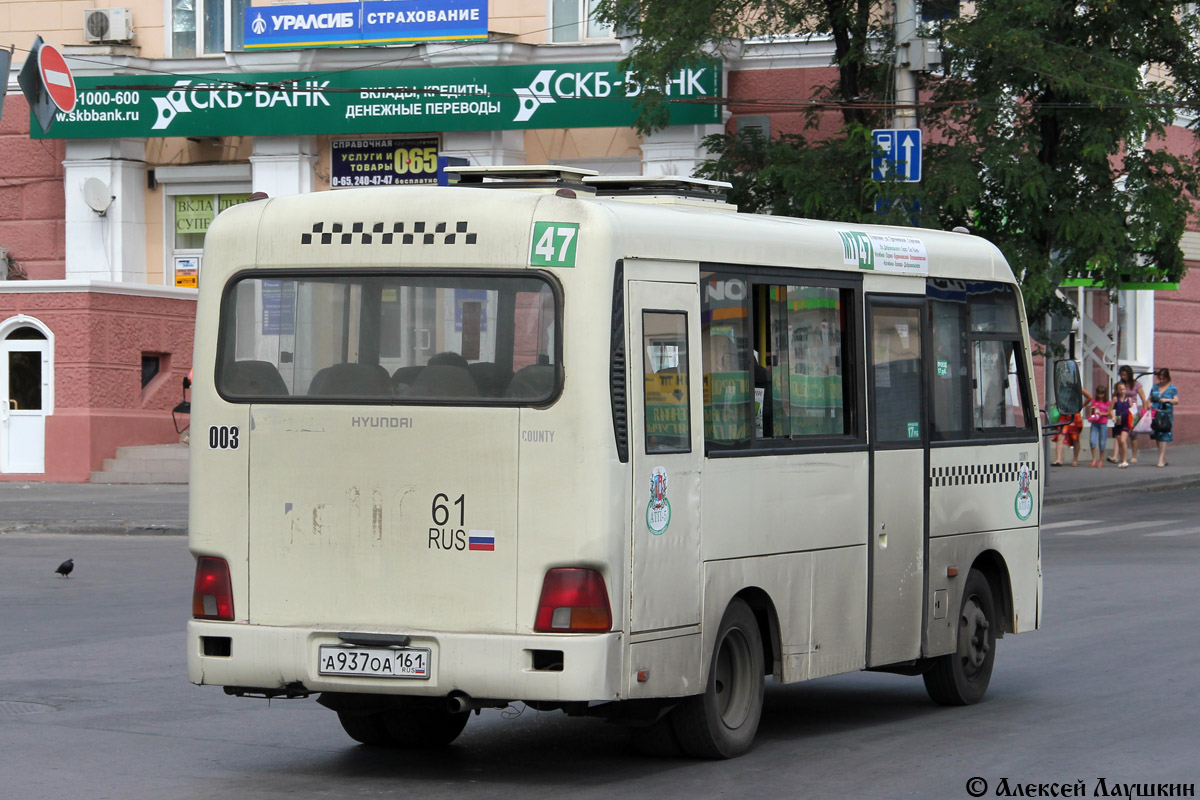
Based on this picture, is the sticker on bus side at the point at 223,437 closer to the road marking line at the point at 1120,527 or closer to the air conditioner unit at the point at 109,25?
the road marking line at the point at 1120,527

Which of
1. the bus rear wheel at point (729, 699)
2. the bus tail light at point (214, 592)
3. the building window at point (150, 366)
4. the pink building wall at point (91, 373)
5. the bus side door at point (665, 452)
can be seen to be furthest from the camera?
the building window at point (150, 366)

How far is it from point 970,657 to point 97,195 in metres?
24.7

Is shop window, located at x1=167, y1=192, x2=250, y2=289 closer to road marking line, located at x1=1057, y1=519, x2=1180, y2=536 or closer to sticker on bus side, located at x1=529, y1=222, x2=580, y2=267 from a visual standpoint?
road marking line, located at x1=1057, y1=519, x2=1180, y2=536

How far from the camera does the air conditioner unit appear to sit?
32344mm

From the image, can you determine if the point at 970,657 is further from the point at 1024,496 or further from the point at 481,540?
the point at 481,540

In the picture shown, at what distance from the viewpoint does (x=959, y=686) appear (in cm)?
1029

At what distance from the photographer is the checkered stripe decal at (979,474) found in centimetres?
1011

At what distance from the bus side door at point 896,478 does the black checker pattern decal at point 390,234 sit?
252cm

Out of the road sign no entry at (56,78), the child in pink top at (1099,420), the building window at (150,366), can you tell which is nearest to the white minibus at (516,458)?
the road sign no entry at (56,78)

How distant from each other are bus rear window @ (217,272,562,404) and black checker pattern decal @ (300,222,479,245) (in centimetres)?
14

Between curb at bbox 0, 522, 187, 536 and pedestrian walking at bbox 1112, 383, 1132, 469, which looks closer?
curb at bbox 0, 522, 187, 536

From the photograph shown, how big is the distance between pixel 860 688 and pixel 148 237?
78.8ft

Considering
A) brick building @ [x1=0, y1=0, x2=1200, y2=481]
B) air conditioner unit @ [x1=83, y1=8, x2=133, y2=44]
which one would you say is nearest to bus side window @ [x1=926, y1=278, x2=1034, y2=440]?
brick building @ [x1=0, y1=0, x2=1200, y2=481]

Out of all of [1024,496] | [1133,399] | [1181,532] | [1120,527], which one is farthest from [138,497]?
[1024,496]
